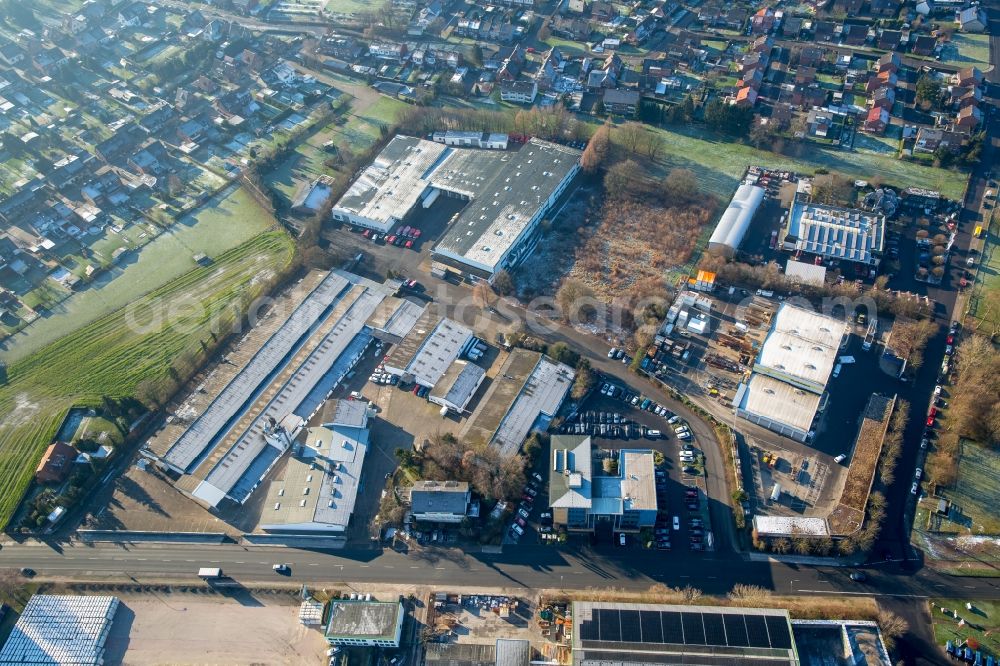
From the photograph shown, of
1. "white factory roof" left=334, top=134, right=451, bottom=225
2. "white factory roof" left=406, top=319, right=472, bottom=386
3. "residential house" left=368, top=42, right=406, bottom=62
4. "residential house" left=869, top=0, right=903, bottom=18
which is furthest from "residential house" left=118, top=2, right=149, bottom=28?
"residential house" left=869, top=0, right=903, bottom=18

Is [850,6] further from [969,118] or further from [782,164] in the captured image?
[782,164]

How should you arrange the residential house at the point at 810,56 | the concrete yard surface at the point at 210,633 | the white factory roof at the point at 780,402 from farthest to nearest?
the residential house at the point at 810,56 → the white factory roof at the point at 780,402 → the concrete yard surface at the point at 210,633

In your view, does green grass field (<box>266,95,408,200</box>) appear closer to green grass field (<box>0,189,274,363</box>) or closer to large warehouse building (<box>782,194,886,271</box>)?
green grass field (<box>0,189,274,363</box>)

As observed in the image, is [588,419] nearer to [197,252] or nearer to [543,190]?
[543,190]

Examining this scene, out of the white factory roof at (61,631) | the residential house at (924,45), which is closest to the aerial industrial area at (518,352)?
the white factory roof at (61,631)

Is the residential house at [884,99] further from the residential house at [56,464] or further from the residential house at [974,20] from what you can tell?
the residential house at [56,464]

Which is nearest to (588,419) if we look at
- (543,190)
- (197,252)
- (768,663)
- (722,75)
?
(768,663)

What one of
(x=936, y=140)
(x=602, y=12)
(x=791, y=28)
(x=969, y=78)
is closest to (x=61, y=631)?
(x=936, y=140)
